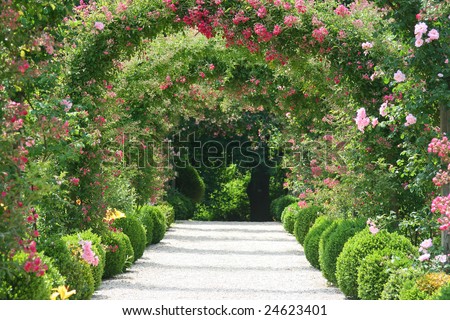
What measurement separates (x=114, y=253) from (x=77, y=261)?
270 centimetres

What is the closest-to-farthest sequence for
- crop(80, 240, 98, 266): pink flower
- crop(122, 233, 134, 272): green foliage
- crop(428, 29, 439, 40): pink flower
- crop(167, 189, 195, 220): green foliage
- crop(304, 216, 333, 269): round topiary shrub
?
crop(428, 29, 439, 40): pink flower
crop(80, 240, 98, 266): pink flower
crop(122, 233, 134, 272): green foliage
crop(304, 216, 333, 269): round topiary shrub
crop(167, 189, 195, 220): green foliage

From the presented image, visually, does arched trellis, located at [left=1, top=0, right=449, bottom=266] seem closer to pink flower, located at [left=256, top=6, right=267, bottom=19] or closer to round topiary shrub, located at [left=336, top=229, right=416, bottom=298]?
pink flower, located at [left=256, top=6, right=267, bottom=19]

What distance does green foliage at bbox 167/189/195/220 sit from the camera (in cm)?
2268

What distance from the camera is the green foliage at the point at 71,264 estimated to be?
718cm

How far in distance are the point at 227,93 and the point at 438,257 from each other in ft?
24.7

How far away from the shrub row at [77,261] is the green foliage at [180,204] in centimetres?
875

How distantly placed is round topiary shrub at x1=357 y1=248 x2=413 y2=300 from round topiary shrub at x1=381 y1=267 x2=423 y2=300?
0.31 meters

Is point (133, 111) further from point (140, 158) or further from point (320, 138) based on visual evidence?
point (320, 138)

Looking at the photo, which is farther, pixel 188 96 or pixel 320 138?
pixel 188 96

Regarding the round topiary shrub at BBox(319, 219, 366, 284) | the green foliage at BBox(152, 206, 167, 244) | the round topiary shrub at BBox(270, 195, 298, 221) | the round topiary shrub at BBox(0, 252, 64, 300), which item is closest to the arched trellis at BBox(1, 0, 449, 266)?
the round topiary shrub at BBox(319, 219, 366, 284)

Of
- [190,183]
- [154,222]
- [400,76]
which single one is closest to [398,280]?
[400,76]

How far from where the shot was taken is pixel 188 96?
1464 cm

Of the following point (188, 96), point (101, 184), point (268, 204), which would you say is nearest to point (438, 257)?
point (101, 184)

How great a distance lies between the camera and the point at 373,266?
299 inches
